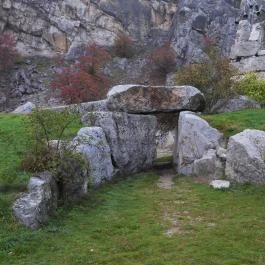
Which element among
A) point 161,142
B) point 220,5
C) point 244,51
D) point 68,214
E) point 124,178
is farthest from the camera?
point 220,5

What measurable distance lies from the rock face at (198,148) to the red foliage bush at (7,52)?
36387mm

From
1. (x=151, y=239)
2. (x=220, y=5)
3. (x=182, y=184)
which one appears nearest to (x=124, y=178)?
(x=182, y=184)

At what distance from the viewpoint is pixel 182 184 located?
20844mm

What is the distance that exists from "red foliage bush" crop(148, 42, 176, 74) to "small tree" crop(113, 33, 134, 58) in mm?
3114

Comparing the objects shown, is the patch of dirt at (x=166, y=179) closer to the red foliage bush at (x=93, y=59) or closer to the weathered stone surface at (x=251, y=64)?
the red foliage bush at (x=93, y=59)

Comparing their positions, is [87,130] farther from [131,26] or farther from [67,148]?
[131,26]

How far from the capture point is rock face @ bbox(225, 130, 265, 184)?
18.7 m

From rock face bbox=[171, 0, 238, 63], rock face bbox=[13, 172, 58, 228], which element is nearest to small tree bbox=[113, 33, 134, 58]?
rock face bbox=[171, 0, 238, 63]

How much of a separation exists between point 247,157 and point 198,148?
3.80 m

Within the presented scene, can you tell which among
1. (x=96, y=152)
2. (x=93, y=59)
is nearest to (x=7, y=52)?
(x=93, y=59)

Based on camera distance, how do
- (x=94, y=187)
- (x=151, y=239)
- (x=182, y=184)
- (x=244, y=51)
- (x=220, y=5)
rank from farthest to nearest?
(x=220, y=5), (x=244, y=51), (x=182, y=184), (x=94, y=187), (x=151, y=239)

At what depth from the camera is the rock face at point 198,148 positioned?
2114cm

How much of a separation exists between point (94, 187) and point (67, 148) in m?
3.01

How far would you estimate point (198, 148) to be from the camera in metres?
22.5
